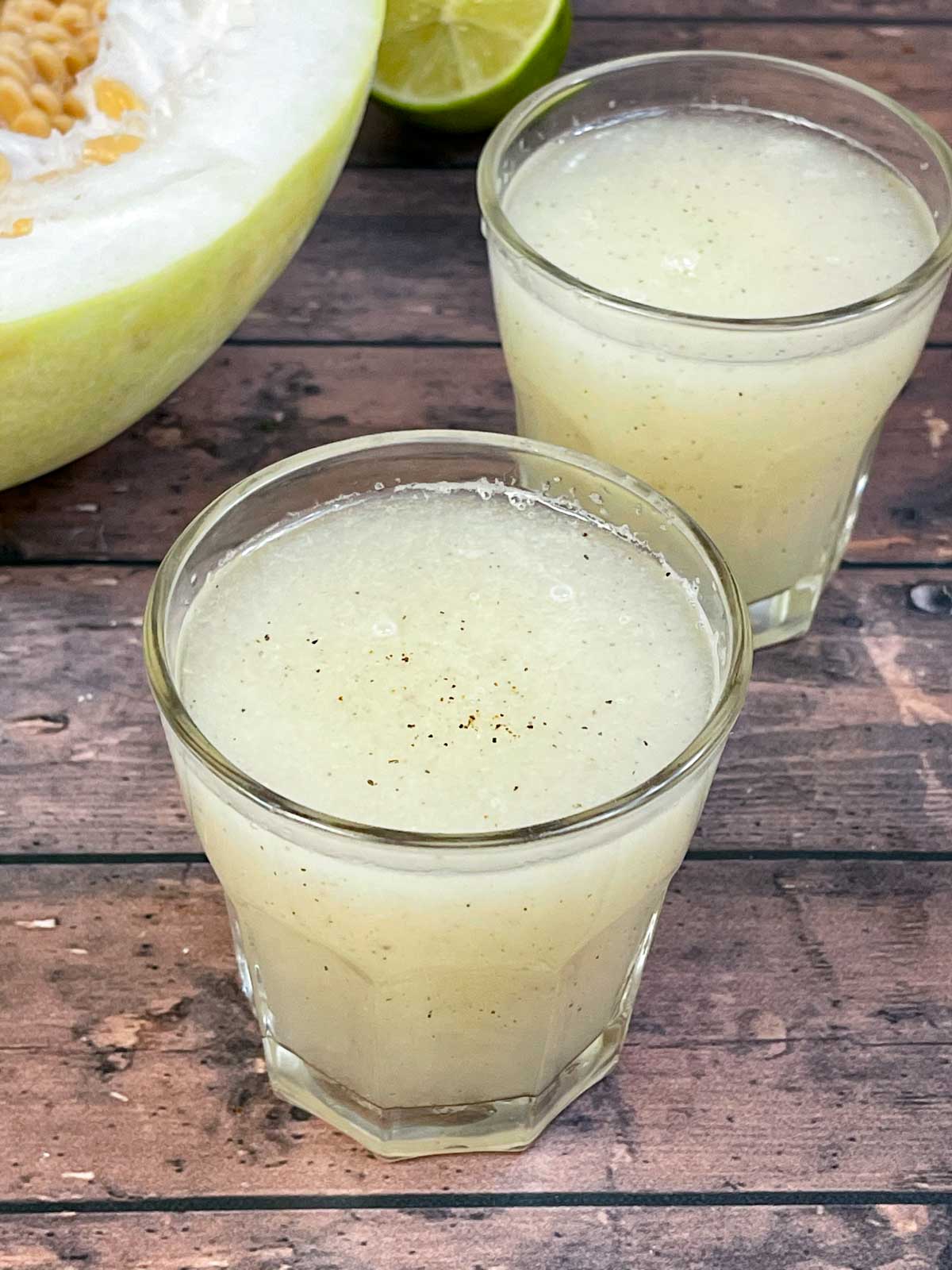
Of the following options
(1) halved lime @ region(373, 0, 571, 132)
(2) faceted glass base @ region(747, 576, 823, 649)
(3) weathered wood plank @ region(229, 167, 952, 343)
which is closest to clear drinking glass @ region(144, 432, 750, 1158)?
(2) faceted glass base @ region(747, 576, 823, 649)

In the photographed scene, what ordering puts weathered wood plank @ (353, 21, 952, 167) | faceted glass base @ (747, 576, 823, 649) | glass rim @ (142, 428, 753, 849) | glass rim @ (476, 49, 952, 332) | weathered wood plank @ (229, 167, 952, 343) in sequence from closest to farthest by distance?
glass rim @ (142, 428, 753, 849) → glass rim @ (476, 49, 952, 332) → faceted glass base @ (747, 576, 823, 649) → weathered wood plank @ (229, 167, 952, 343) → weathered wood plank @ (353, 21, 952, 167)

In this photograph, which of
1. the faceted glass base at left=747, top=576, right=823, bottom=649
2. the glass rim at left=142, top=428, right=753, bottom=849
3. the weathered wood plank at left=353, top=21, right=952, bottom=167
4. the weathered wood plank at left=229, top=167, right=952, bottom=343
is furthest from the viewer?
the weathered wood plank at left=353, top=21, right=952, bottom=167

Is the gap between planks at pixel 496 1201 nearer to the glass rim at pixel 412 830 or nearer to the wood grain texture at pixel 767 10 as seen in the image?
the glass rim at pixel 412 830

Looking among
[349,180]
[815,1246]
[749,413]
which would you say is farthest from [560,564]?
[349,180]

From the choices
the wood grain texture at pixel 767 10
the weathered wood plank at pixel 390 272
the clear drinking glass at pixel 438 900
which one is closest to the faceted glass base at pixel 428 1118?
the clear drinking glass at pixel 438 900

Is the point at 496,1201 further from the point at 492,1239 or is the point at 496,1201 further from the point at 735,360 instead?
the point at 735,360

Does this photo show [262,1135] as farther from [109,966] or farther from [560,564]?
[560,564]

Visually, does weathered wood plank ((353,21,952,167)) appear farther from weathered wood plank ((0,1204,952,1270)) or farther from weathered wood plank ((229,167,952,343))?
weathered wood plank ((0,1204,952,1270))
